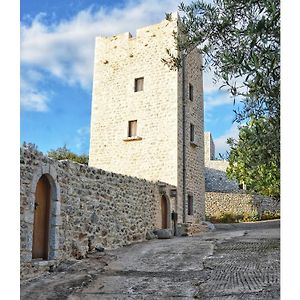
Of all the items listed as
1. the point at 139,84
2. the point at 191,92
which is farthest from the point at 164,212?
the point at 139,84

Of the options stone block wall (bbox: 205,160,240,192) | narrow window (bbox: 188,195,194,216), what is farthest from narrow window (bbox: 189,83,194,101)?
stone block wall (bbox: 205,160,240,192)

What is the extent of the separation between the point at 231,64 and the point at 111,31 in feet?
43.9

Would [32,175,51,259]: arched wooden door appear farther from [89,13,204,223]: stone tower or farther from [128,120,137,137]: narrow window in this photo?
[128,120,137,137]: narrow window

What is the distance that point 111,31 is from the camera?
53.6 feet

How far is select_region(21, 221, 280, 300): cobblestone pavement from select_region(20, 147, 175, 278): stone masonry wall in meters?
0.47

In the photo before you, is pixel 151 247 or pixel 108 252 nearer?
pixel 108 252

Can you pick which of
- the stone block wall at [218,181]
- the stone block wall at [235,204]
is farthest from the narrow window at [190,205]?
the stone block wall at [218,181]

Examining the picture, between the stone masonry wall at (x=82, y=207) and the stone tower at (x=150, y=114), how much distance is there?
3.27m

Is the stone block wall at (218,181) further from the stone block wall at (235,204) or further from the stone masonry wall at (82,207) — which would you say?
the stone masonry wall at (82,207)

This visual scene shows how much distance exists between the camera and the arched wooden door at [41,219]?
20.0 ft

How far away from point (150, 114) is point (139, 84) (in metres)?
1.49
